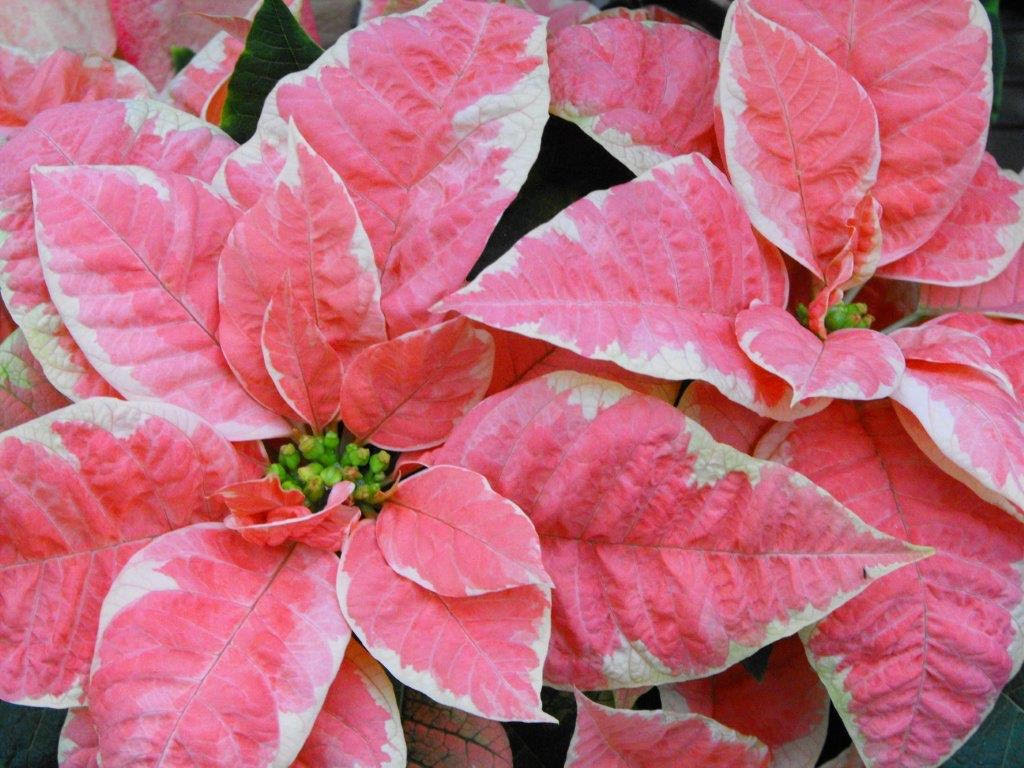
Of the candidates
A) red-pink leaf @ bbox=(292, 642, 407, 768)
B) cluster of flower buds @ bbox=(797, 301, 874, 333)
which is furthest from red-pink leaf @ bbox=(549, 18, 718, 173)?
red-pink leaf @ bbox=(292, 642, 407, 768)

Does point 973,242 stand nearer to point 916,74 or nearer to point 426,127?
point 916,74

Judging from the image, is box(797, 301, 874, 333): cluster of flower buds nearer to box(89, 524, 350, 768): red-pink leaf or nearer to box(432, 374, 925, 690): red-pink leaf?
box(432, 374, 925, 690): red-pink leaf

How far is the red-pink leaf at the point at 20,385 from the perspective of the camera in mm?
546

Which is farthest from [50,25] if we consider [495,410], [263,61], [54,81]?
[495,410]

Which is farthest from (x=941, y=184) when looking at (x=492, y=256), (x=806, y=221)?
(x=492, y=256)

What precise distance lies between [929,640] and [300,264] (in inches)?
15.2

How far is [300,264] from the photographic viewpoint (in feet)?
1.64

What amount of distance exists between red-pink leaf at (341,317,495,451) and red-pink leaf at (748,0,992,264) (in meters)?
0.26

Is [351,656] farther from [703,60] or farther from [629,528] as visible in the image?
[703,60]

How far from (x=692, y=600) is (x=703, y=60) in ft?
1.09

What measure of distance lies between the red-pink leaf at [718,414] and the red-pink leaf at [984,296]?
17 cm

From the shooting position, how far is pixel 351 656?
503 millimetres

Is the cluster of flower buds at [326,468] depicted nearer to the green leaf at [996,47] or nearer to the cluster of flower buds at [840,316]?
the cluster of flower buds at [840,316]

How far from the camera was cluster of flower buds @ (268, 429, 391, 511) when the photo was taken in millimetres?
533
